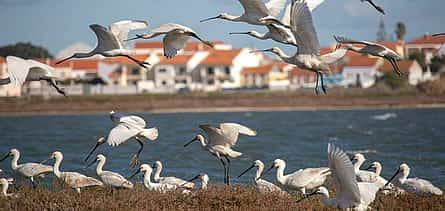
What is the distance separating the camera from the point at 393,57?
1836 centimetres

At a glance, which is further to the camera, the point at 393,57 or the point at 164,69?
the point at 164,69

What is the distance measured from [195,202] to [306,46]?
13.3 ft

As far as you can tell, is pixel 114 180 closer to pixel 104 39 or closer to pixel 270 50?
pixel 104 39

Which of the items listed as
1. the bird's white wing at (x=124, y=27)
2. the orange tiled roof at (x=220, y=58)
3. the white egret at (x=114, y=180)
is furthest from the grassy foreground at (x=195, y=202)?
the orange tiled roof at (x=220, y=58)

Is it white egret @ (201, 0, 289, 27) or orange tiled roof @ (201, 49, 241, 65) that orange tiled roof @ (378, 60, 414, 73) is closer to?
orange tiled roof @ (201, 49, 241, 65)

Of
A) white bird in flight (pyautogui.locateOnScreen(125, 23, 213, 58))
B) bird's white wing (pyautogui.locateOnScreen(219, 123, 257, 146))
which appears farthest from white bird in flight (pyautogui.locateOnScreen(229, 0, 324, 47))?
bird's white wing (pyautogui.locateOnScreen(219, 123, 257, 146))

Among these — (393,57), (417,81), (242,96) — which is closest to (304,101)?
(242,96)

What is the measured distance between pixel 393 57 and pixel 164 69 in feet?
279

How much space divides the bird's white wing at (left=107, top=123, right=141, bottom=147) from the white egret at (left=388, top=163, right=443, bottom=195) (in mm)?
4726

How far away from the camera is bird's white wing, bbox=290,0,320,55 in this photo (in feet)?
54.0

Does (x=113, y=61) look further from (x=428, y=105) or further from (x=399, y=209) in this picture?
(x=399, y=209)

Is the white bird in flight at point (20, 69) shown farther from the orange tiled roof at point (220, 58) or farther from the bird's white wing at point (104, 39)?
the orange tiled roof at point (220, 58)

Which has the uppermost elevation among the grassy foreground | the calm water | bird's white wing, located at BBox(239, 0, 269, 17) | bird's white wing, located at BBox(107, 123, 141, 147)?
bird's white wing, located at BBox(239, 0, 269, 17)

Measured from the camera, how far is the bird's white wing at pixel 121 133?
52.5 ft
